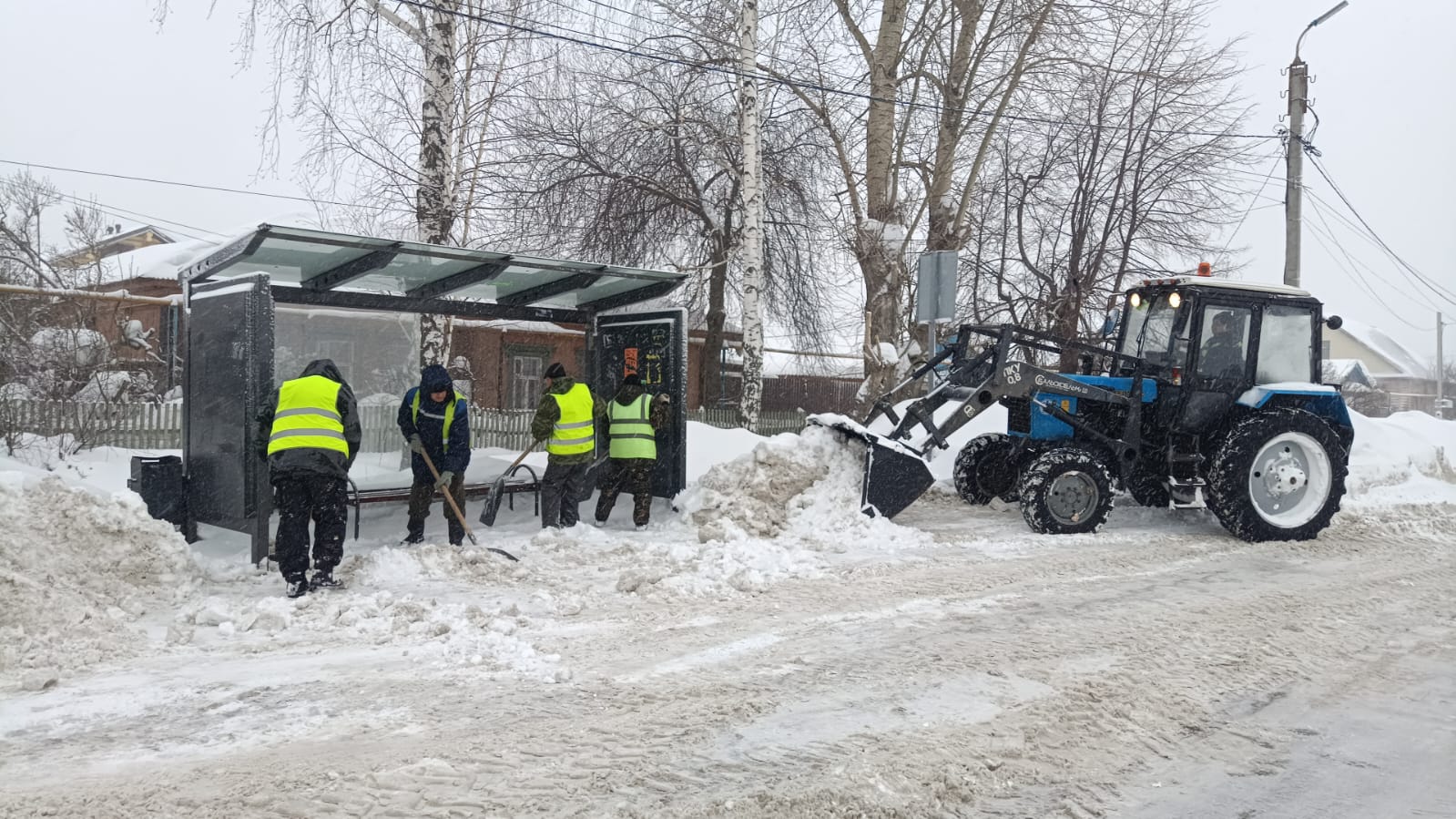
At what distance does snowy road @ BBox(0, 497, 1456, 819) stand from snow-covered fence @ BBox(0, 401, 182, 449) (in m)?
5.21

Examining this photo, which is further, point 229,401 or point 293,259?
point 293,259

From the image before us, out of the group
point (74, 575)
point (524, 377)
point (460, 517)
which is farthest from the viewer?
point (524, 377)

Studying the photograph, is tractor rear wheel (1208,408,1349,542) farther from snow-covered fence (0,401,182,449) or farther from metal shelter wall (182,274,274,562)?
snow-covered fence (0,401,182,449)

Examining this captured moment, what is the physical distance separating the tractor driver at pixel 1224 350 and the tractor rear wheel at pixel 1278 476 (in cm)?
50

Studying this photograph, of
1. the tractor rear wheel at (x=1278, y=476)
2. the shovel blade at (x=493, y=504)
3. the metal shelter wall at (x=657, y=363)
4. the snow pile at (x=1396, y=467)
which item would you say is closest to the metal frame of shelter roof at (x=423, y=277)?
the metal shelter wall at (x=657, y=363)

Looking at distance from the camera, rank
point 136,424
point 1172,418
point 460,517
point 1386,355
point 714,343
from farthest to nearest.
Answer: point 1386,355
point 714,343
point 136,424
point 1172,418
point 460,517

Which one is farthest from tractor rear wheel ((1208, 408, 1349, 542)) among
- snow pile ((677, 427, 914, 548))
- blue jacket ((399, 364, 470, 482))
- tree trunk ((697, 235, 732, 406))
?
tree trunk ((697, 235, 732, 406))

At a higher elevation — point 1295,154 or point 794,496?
point 1295,154

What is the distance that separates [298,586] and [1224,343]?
8.12 metres

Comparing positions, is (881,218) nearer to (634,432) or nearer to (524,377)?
(634,432)

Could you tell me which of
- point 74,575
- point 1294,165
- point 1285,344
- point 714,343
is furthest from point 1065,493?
point 714,343

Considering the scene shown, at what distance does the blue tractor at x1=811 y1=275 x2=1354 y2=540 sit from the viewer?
9.05 m

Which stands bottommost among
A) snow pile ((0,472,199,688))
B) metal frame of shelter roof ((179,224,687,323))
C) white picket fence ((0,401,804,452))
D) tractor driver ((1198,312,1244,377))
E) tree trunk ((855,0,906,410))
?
snow pile ((0,472,199,688))

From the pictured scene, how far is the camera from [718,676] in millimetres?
4910
